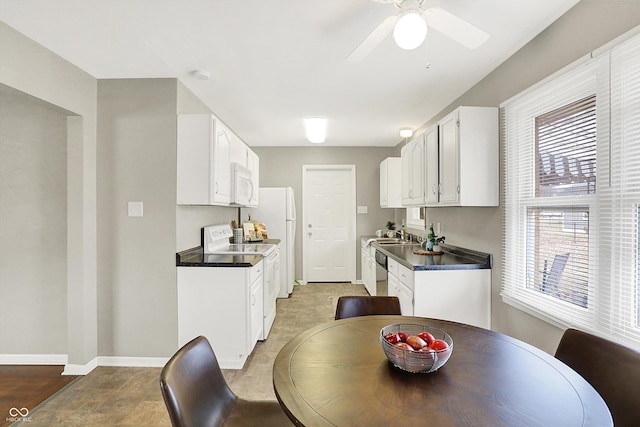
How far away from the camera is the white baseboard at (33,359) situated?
2.67 meters

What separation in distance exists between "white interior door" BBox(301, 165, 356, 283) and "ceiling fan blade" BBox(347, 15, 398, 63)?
3960 millimetres

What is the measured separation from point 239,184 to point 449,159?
2035 millimetres

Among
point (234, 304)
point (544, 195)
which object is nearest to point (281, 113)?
point (234, 304)

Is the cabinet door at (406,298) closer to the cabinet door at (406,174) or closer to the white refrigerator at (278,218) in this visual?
the cabinet door at (406,174)

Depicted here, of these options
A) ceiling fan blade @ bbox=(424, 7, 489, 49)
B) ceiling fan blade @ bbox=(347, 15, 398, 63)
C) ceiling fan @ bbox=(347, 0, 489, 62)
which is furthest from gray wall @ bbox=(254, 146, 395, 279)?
ceiling fan blade @ bbox=(424, 7, 489, 49)

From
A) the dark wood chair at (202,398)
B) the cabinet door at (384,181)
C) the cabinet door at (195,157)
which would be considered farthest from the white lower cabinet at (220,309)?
the cabinet door at (384,181)

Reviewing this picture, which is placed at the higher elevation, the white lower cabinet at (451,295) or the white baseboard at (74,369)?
the white lower cabinet at (451,295)

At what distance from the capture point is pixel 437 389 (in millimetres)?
967

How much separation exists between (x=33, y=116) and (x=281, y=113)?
87.1 inches

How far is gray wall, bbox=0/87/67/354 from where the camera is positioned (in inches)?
104

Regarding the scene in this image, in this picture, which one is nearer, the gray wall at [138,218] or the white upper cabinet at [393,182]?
the gray wall at [138,218]

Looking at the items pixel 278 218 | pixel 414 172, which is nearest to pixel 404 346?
pixel 414 172

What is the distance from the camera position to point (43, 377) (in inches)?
97.7

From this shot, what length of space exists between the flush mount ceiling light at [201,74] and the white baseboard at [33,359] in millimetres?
2580
